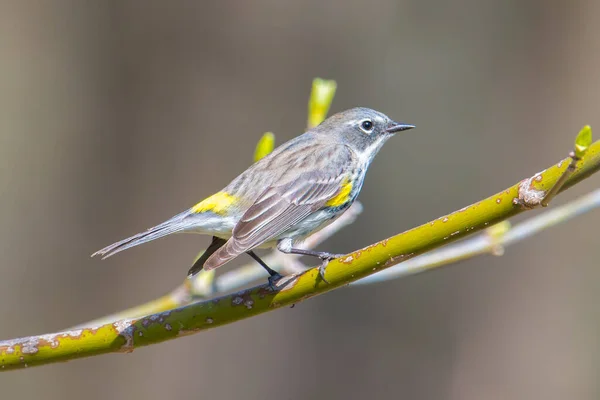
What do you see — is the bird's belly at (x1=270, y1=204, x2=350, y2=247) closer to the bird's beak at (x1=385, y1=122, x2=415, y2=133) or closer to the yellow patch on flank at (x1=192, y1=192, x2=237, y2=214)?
the yellow patch on flank at (x1=192, y1=192, x2=237, y2=214)

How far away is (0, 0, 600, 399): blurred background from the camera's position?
625 centimetres

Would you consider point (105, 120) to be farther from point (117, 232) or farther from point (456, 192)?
point (456, 192)

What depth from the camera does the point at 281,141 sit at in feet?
21.0

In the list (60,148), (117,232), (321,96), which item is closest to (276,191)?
(321,96)

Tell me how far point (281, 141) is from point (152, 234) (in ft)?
10.8

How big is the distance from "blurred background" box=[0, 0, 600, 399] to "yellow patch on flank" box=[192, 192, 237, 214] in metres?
2.64

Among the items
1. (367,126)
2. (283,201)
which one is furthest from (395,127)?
(283,201)

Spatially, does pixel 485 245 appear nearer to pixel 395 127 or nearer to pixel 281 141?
pixel 395 127

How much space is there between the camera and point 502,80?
23.2 feet

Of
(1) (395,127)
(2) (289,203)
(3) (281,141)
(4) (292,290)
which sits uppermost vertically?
(3) (281,141)

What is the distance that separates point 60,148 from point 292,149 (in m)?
3.46

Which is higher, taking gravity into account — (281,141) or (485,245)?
(281,141)

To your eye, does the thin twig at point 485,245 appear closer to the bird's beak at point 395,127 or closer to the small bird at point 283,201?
the small bird at point 283,201

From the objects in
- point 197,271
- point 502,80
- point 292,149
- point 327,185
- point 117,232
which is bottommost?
point 197,271
